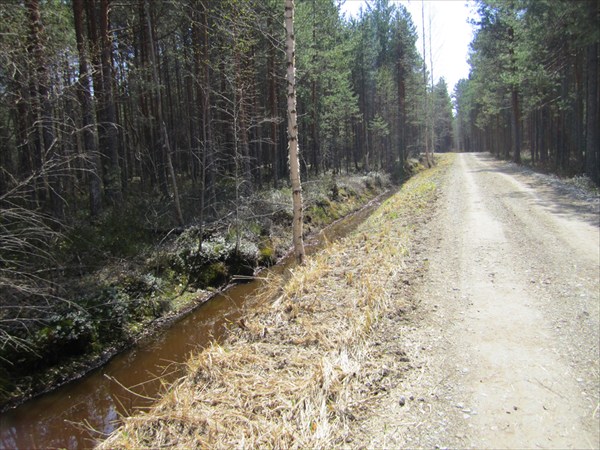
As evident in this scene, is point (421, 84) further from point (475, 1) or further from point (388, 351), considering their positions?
point (388, 351)

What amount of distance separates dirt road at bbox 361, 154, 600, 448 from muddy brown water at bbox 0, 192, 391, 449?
3.32m

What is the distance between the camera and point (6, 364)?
21.6ft

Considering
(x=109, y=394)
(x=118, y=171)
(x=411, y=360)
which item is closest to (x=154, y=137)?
(x=118, y=171)

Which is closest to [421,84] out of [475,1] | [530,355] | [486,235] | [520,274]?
[475,1]

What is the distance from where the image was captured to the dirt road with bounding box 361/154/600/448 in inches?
143

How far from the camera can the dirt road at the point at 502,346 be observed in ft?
11.9

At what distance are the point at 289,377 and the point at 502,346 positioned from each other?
8.80 feet

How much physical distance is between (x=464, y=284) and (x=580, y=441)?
11.7ft

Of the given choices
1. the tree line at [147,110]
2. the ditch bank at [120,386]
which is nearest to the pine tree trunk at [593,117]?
the tree line at [147,110]

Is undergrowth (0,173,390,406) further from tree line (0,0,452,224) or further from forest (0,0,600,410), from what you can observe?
tree line (0,0,452,224)

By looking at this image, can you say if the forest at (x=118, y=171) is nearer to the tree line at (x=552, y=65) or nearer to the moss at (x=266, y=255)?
the moss at (x=266, y=255)

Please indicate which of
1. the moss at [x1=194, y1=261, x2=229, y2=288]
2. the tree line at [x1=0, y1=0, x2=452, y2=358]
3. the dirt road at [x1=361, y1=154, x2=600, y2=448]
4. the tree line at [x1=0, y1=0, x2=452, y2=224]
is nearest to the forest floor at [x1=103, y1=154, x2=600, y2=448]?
the dirt road at [x1=361, y1=154, x2=600, y2=448]

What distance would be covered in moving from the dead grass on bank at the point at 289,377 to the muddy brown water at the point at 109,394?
0.59 m

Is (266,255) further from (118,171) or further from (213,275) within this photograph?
(118,171)
